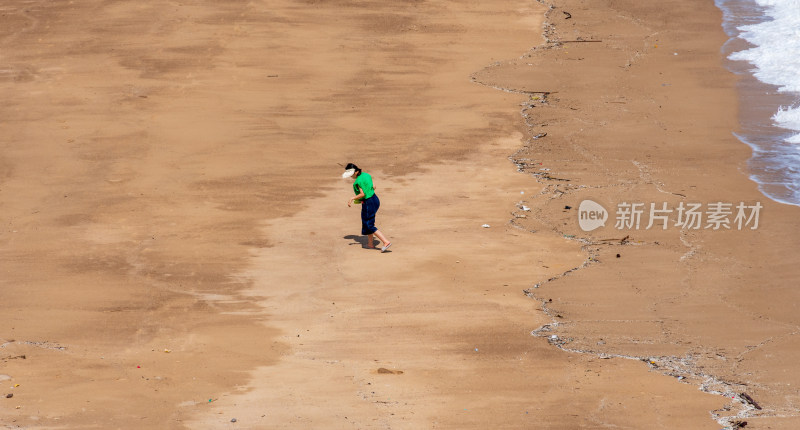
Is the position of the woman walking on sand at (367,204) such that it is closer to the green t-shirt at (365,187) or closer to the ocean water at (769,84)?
the green t-shirt at (365,187)

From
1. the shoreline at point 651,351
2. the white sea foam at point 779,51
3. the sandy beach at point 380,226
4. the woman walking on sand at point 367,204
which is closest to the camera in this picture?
the shoreline at point 651,351

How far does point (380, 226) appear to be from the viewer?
609 inches

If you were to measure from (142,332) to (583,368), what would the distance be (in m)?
4.82

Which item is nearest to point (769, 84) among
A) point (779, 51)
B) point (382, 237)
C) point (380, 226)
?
point (779, 51)

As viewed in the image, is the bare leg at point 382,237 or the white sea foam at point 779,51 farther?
the white sea foam at point 779,51

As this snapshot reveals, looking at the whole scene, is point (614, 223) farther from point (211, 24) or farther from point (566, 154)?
point (211, 24)

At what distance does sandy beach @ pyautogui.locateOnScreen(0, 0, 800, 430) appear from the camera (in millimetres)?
10227

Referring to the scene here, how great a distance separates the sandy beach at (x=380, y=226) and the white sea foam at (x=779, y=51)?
97cm

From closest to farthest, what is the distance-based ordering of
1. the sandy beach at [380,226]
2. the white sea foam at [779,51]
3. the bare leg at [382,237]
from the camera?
the sandy beach at [380,226], the bare leg at [382,237], the white sea foam at [779,51]

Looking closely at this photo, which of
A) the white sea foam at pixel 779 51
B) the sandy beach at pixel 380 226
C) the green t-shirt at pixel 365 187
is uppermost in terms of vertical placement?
the white sea foam at pixel 779 51

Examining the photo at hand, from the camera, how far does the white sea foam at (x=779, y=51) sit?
67.4ft

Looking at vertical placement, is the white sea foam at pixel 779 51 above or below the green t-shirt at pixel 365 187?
above

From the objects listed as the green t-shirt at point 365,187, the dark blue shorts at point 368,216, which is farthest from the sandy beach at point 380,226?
the green t-shirt at point 365,187

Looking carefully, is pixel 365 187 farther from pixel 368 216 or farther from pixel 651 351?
pixel 651 351
